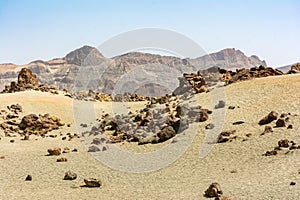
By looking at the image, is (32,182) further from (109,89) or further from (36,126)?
(109,89)

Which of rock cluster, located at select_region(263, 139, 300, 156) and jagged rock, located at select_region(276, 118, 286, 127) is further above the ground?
jagged rock, located at select_region(276, 118, 286, 127)

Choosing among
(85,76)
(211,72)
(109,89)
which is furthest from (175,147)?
(85,76)

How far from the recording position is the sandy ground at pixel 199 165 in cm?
1505

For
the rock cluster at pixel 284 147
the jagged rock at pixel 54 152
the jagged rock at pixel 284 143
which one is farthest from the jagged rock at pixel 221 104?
the jagged rock at pixel 54 152

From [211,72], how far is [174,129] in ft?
54.2

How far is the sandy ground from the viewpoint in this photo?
592 inches

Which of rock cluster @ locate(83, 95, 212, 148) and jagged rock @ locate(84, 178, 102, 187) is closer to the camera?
jagged rock @ locate(84, 178, 102, 187)

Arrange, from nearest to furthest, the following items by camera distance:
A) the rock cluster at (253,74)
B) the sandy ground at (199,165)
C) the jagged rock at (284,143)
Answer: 1. the sandy ground at (199,165)
2. the jagged rock at (284,143)
3. the rock cluster at (253,74)

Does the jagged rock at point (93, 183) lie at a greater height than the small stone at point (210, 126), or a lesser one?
lesser

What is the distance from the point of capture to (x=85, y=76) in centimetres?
13975

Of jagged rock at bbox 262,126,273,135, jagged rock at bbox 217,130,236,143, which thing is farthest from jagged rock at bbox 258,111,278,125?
jagged rock at bbox 217,130,236,143

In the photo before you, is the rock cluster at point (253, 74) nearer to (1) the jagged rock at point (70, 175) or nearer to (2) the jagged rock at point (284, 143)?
(2) the jagged rock at point (284, 143)

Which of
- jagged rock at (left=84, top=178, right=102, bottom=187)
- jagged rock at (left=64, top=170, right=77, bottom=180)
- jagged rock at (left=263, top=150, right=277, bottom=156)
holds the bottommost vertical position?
jagged rock at (left=64, top=170, right=77, bottom=180)

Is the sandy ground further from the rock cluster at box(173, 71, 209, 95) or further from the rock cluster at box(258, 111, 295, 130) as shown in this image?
the rock cluster at box(173, 71, 209, 95)
